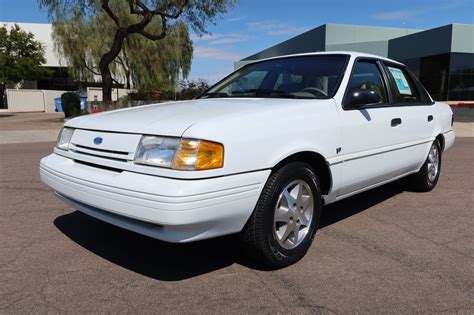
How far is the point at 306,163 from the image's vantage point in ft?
10.7

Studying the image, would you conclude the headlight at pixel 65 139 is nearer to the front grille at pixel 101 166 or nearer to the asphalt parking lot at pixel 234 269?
the front grille at pixel 101 166

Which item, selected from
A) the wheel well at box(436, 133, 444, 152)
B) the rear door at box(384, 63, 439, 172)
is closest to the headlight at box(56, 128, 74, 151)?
the rear door at box(384, 63, 439, 172)

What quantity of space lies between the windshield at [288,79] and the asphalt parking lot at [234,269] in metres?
1.32

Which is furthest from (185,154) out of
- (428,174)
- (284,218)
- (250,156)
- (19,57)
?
(19,57)

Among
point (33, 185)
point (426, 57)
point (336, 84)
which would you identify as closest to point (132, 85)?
point (426, 57)

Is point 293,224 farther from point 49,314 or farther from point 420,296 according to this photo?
point 49,314

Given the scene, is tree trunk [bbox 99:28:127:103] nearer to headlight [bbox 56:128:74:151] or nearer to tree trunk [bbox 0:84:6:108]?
headlight [bbox 56:128:74:151]

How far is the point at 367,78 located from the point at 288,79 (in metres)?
0.80

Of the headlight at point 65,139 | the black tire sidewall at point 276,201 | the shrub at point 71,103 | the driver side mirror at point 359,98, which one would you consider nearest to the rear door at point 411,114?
the driver side mirror at point 359,98

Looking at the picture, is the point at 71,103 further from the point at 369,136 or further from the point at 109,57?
the point at 369,136

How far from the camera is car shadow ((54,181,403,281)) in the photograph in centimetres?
314

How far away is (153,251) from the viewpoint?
3461 millimetres

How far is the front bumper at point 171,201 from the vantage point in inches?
98.8

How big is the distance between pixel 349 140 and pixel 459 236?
140cm
